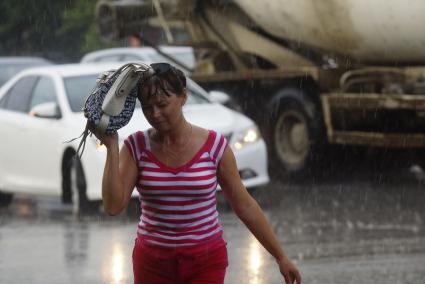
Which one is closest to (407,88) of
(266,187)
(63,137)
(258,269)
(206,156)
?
(266,187)

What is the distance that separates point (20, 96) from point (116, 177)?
384 inches

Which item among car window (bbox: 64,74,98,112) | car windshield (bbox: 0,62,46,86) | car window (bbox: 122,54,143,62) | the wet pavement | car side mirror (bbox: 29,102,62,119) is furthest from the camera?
car window (bbox: 122,54,143,62)

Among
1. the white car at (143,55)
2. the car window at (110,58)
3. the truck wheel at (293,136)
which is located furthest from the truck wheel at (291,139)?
the car window at (110,58)

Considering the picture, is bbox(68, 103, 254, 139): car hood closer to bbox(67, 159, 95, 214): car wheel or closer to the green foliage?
bbox(67, 159, 95, 214): car wheel

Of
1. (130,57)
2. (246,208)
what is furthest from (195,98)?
(130,57)

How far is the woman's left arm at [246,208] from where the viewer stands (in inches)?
193

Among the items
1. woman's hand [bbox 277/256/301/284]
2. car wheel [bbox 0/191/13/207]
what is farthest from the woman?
car wheel [bbox 0/191/13/207]

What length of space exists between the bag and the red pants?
1.60 ft

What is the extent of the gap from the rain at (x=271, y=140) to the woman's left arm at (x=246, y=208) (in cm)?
357

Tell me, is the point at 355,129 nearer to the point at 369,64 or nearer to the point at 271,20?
the point at 369,64

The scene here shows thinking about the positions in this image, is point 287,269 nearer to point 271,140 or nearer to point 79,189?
point 79,189

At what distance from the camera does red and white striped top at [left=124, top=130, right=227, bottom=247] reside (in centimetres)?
477

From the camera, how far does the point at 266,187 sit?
15000 mm

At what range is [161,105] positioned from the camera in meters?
4.73
